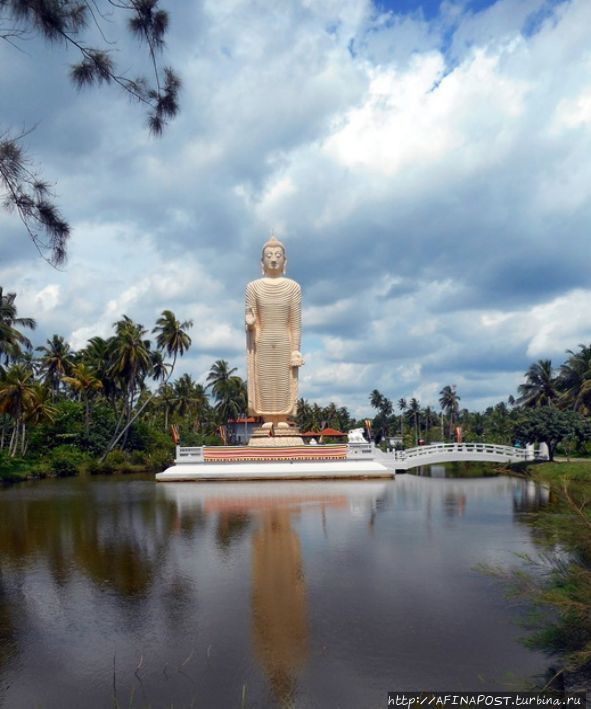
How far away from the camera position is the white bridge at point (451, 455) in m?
28.9

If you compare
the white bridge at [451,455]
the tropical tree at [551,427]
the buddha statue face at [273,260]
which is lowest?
the white bridge at [451,455]

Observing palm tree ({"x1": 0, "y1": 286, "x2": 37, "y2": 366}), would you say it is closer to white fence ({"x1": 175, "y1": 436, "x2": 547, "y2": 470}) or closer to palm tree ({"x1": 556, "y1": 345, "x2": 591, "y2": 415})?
white fence ({"x1": 175, "y1": 436, "x2": 547, "y2": 470})

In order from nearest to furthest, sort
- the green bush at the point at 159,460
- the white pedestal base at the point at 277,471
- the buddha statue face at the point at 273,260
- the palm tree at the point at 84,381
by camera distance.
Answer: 1. the white pedestal base at the point at 277,471
2. the buddha statue face at the point at 273,260
3. the palm tree at the point at 84,381
4. the green bush at the point at 159,460

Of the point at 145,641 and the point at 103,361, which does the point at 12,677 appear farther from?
the point at 103,361

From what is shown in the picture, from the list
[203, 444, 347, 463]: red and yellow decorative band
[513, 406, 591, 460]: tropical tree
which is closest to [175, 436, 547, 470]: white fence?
[203, 444, 347, 463]: red and yellow decorative band

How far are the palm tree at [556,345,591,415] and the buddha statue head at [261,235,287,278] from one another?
19.7 m

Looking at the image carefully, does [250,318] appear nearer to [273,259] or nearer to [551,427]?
[273,259]

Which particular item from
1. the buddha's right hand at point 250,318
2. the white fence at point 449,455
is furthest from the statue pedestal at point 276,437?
the buddha's right hand at point 250,318

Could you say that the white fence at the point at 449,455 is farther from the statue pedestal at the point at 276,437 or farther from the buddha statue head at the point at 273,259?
the buddha statue head at the point at 273,259

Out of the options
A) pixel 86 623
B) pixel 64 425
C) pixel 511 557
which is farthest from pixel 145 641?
pixel 64 425

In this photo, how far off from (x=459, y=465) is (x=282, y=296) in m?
16.6

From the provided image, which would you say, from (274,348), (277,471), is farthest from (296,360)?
(277,471)

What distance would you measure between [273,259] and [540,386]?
879 inches

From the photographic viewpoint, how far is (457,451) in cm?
2977
